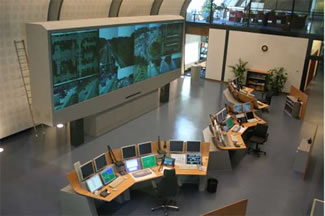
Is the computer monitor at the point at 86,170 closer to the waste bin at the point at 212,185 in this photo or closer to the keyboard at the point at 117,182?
the keyboard at the point at 117,182

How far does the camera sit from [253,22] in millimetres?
16859

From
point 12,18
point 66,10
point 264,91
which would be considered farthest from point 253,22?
point 12,18

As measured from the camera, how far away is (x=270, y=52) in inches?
651

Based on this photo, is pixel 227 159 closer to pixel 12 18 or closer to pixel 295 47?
pixel 12 18

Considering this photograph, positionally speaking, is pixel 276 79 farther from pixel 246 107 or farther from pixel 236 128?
pixel 236 128

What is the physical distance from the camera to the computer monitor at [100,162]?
23.0 ft

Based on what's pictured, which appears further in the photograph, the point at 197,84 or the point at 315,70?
the point at 315,70

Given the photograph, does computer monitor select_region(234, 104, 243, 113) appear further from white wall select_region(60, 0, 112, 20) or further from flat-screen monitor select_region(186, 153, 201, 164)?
white wall select_region(60, 0, 112, 20)

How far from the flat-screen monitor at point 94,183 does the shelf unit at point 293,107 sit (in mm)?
9448

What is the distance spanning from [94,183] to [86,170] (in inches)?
12.8

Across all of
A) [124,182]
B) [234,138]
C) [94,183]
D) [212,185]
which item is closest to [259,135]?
[234,138]

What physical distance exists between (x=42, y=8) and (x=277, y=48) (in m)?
11.3

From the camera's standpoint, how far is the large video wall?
8.47 m

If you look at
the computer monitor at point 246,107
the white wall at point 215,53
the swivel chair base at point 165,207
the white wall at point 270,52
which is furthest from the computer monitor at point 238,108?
the white wall at point 215,53
